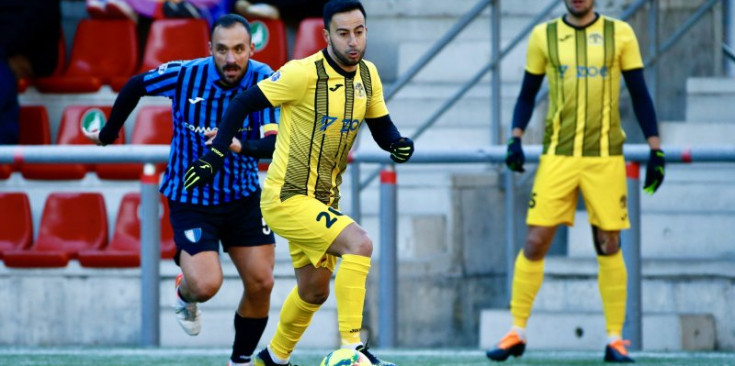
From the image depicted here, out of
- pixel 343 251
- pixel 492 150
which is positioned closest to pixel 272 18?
pixel 492 150

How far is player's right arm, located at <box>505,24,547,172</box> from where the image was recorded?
6.93 m

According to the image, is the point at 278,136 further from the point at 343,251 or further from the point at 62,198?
the point at 62,198

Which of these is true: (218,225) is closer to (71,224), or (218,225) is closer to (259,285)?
(259,285)

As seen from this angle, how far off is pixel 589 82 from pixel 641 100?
26cm

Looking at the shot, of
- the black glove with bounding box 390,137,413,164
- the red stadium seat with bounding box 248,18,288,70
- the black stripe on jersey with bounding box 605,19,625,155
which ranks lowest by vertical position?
the black glove with bounding box 390,137,413,164

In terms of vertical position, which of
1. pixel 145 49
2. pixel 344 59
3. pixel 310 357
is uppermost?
pixel 145 49

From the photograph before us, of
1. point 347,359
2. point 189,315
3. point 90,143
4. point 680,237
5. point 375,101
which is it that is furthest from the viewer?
point 90,143

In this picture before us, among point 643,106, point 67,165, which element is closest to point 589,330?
point 643,106

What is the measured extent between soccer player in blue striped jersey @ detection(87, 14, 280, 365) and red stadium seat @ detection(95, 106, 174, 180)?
334 cm

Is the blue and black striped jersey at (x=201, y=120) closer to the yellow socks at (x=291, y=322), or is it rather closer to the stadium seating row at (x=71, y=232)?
the yellow socks at (x=291, y=322)

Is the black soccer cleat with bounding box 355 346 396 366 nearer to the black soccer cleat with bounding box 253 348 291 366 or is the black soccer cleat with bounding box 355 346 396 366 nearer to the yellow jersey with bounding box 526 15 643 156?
the black soccer cleat with bounding box 253 348 291 366

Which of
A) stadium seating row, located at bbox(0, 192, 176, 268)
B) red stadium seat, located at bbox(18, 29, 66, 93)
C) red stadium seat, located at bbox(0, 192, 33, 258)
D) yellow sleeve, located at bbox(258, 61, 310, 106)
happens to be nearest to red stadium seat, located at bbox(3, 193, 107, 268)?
stadium seating row, located at bbox(0, 192, 176, 268)

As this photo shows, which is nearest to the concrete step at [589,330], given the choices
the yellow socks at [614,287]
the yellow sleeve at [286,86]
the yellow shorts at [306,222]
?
the yellow socks at [614,287]

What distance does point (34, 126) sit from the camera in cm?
998
